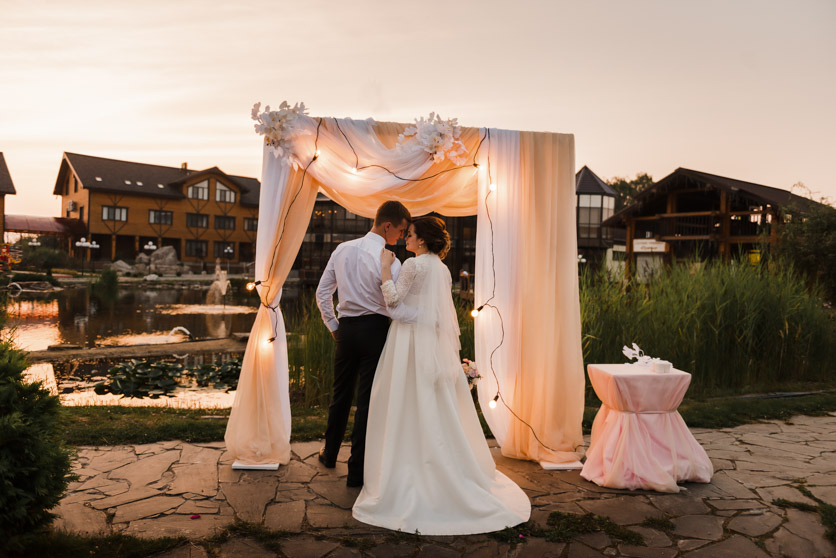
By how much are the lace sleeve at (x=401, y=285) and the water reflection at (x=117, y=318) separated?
7932 millimetres

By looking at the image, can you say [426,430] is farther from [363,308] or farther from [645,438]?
[645,438]

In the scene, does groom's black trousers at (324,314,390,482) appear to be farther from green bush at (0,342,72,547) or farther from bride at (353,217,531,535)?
green bush at (0,342,72,547)

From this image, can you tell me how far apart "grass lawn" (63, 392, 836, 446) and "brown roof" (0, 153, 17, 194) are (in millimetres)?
37876

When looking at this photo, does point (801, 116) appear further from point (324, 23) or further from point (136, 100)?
point (136, 100)

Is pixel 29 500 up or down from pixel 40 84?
down

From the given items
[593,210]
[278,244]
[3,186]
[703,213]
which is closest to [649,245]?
[703,213]

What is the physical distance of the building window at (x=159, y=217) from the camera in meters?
44.2

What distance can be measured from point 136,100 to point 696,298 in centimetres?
1416

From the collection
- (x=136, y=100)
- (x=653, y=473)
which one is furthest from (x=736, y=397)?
(x=136, y=100)

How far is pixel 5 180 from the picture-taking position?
3619 centimetres

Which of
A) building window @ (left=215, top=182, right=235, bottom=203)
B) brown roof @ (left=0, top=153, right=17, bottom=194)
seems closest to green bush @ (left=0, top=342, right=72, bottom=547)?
brown roof @ (left=0, top=153, right=17, bottom=194)

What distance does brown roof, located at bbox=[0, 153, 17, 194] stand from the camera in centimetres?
3553

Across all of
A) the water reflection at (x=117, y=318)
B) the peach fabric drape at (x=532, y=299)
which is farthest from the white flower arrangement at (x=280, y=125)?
the water reflection at (x=117, y=318)

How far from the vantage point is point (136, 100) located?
47.9 ft
